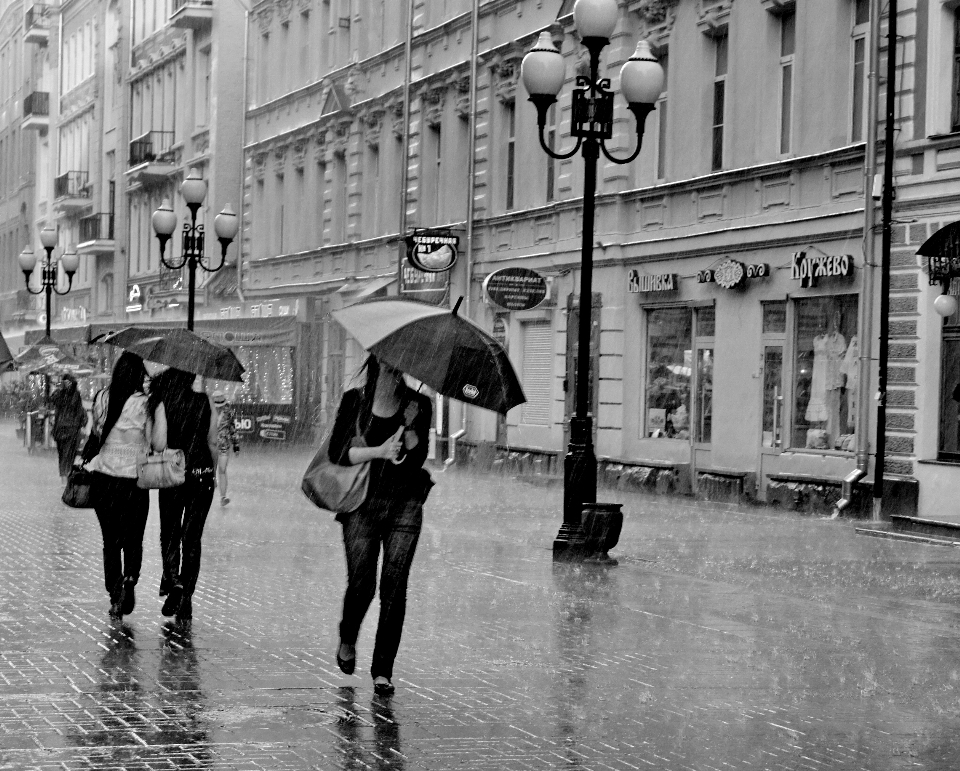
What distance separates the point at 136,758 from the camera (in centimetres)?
729

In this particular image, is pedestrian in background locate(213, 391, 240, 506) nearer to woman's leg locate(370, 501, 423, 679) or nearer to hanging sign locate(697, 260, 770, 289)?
hanging sign locate(697, 260, 770, 289)

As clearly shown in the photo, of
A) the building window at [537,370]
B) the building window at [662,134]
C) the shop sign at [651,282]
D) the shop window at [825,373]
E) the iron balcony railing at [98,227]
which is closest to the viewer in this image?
the shop window at [825,373]

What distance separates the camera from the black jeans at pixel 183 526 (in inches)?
454

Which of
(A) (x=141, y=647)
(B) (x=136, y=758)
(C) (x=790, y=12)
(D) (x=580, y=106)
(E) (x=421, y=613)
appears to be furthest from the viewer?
(C) (x=790, y=12)

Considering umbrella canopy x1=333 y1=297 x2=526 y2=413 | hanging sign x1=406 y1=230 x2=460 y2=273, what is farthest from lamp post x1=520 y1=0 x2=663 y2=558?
hanging sign x1=406 y1=230 x2=460 y2=273

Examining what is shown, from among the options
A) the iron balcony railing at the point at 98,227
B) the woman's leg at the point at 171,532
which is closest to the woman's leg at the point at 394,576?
the woman's leg at the point at 171,532

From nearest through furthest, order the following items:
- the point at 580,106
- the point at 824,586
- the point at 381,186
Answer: the point at 824,586 < the point at 580,106 < the point at 381,186

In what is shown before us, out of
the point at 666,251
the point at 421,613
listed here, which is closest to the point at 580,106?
the point at 421,613

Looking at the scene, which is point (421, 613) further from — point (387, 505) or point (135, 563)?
point (387, 505)

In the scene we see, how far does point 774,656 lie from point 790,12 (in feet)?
54.0

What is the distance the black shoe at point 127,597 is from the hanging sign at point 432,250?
2294cm

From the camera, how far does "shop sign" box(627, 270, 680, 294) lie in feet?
91.6

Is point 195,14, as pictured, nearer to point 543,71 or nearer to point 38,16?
point 38,16

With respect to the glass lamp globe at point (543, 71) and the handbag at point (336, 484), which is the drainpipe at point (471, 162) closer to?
the glass lamp globe at point (543, 71)
